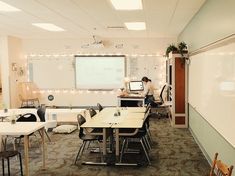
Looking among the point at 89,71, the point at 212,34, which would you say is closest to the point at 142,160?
the point at 212,34

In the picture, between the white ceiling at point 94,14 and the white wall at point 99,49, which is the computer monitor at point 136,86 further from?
the white ceiling at point 94,14

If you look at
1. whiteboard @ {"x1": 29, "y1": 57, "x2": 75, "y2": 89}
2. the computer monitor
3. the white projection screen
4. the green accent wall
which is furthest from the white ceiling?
whiteboard @ {"x1": 29, "y1": 57, "x2": 75, "y2": 89}

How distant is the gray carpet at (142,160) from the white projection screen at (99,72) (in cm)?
418

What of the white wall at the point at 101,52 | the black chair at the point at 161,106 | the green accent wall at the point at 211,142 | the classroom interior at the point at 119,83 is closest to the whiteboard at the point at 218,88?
the classroom interior at the point at 119,83

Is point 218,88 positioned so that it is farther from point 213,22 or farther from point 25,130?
point 25,130

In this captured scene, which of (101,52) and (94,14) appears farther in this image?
(101,52)

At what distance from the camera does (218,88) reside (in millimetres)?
3750

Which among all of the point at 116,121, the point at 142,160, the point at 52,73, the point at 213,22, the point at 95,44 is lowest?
the point at 142,160

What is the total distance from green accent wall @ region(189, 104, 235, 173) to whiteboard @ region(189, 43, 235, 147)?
4.5 inches

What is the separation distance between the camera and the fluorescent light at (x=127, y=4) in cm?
470

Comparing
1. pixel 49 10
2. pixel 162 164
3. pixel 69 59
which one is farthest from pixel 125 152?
pixel 69 59

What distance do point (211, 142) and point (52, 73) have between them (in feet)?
24.4

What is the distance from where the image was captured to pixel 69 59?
33.7ft

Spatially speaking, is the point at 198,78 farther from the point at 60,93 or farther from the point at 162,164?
the point at 60,93
